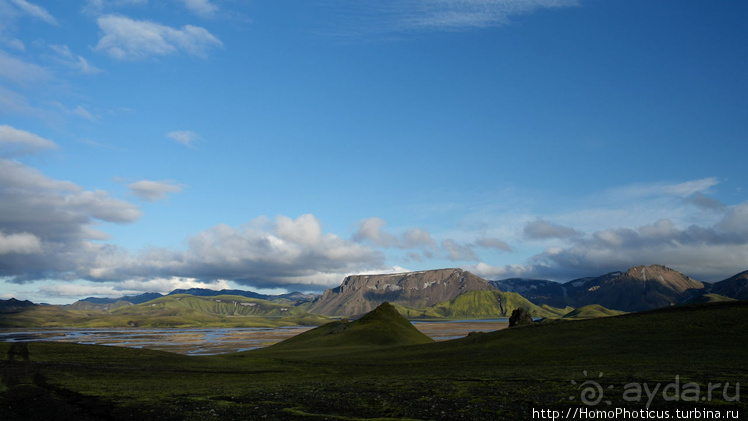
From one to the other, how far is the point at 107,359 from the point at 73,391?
1433 inches

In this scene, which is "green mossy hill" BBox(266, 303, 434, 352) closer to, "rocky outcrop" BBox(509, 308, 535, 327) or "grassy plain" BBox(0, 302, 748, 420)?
"rocky outcrop" BBox(509, 308, 535, 327)

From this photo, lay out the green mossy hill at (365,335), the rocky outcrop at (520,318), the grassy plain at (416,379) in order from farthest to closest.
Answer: the rocky outcrop at (520,318) < the green mossy hill at (365,335) < the grassy plain at (416,379)

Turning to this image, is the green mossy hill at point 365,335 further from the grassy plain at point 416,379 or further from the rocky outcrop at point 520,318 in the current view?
the grassy plain at point 416,379

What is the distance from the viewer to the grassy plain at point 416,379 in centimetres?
2917

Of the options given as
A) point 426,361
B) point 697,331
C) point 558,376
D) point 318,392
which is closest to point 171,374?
point 318,392

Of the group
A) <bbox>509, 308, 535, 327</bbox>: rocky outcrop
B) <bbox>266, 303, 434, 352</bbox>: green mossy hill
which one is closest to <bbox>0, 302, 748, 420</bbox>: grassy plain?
<bbox>509, 308, 535, 327</bbox>: rocky outcrop

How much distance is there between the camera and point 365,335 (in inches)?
5522

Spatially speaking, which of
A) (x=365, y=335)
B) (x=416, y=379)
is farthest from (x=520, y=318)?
(x=416, y=379)

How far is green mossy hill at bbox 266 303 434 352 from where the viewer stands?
130875 millimetres

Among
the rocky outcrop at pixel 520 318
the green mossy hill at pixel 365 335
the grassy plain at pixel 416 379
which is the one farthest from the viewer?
the rocky outcrop at pixel 520 318

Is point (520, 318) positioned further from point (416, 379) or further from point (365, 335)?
point (416, 379)

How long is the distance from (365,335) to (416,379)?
9690 centimetres

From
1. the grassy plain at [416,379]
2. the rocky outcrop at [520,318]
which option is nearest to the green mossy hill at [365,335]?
the rocky outcrop at [520,318]

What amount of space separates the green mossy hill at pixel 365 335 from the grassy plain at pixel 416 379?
47702mm
